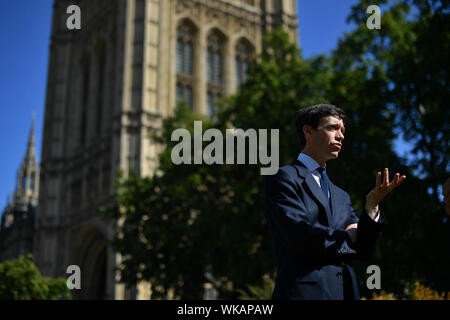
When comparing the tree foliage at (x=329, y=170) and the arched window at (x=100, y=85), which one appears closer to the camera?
the tree foliage at (x=329, y=170)

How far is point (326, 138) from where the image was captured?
10.4 ft

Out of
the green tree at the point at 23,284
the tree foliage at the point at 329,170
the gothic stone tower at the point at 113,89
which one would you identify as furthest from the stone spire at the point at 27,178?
the green tree at the point at 23,284

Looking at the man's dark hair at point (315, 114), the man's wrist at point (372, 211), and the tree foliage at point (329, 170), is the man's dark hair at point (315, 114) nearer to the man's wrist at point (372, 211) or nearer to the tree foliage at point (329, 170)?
the man's wrist at point (372, 211)

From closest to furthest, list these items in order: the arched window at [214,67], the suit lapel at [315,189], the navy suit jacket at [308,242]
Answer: the navy suit jacket at [308,242], the suit lapel at [315,189], the arched window at [214,67]

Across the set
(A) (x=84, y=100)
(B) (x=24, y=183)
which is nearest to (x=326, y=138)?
(A) (x=84, y=100)

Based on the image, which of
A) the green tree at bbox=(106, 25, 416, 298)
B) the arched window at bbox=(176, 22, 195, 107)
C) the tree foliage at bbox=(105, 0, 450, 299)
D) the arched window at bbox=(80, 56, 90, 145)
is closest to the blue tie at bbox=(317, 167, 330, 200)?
the tree foliage at bbox=(105, 0, 450, 299)

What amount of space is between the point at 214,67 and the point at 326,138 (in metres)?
39.9

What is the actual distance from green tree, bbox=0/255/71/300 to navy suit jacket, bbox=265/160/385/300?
47.3ft

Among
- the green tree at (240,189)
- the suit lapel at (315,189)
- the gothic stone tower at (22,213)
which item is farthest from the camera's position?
A: the gothic stone tower at (22,213)

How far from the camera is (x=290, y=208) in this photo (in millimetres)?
2885

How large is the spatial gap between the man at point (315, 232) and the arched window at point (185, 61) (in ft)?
121

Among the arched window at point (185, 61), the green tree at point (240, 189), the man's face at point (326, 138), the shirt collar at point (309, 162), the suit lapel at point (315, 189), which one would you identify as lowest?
the suit lapel at point (315, 189)

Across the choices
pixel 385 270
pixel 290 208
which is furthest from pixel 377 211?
pixel 385 270

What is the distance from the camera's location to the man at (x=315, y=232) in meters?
2.79
